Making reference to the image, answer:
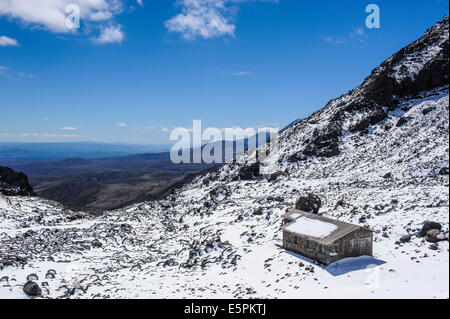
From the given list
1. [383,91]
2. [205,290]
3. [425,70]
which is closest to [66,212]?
[205,290]

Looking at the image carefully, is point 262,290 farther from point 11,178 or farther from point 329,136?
point 11,178

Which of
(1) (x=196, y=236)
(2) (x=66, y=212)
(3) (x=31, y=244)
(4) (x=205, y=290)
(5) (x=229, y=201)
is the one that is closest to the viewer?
(4) (x=205, y=290)

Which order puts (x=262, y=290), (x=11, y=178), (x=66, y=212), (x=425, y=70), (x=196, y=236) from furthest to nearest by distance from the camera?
1. (x=11, y=178)
2. (x=425, y=70)
3. (x=66, y=212)
4. (x=196, y=236)
5. (x=262, y=290)

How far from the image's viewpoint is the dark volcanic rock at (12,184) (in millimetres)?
65688

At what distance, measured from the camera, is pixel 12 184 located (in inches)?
2692

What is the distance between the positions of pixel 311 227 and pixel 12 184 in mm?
65704

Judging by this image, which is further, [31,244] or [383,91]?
[383,91]

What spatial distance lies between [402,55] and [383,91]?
10.6m

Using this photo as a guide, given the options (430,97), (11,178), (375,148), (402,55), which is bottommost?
(11,178)

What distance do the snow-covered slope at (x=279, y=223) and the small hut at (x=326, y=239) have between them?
0.76 m

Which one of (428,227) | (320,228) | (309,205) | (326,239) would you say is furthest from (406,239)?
(309,205)

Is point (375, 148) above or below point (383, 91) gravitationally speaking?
below

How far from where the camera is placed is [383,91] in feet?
232

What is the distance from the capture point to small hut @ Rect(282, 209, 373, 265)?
76.2ft
